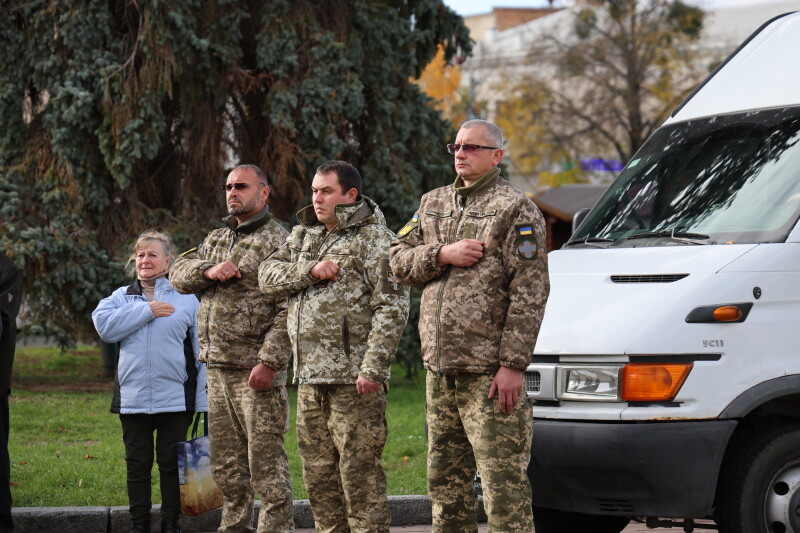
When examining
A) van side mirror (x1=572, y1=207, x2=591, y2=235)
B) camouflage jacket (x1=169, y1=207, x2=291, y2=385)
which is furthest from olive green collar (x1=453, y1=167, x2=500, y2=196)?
van side mirror (x1=572, y1=207, x2=591, y2=235)

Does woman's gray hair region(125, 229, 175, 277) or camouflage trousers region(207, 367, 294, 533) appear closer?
camouflage trousers region(207, 367, 294, 533)

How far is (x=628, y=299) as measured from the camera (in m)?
5.37

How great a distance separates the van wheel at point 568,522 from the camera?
6109mm

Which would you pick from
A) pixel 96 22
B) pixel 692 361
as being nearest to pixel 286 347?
pixel 692 361

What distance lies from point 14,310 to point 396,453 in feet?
12.6

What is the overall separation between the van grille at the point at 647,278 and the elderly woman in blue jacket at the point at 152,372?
254 centimetres

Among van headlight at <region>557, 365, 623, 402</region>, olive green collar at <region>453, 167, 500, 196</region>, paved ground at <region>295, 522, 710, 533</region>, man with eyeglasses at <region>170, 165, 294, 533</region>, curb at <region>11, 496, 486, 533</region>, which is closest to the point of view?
olive green collar at <region>453, 167, 500, 196</region>

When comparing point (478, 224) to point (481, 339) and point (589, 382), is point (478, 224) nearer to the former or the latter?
point (481, 339)

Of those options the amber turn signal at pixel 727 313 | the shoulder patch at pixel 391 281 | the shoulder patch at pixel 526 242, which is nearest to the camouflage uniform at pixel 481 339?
the shoulder patch at pixel 526 242

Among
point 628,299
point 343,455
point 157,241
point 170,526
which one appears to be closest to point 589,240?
point 628,299

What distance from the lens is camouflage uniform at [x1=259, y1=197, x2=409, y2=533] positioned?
546 cm

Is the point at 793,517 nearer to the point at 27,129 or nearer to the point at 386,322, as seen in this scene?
the point at 386,322

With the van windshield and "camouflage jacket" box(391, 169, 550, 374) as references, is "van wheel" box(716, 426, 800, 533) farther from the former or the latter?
"camouflage jacket" box(391, 169, 550, 374)

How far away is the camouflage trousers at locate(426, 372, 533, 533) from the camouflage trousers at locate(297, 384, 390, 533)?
1.45 feet
